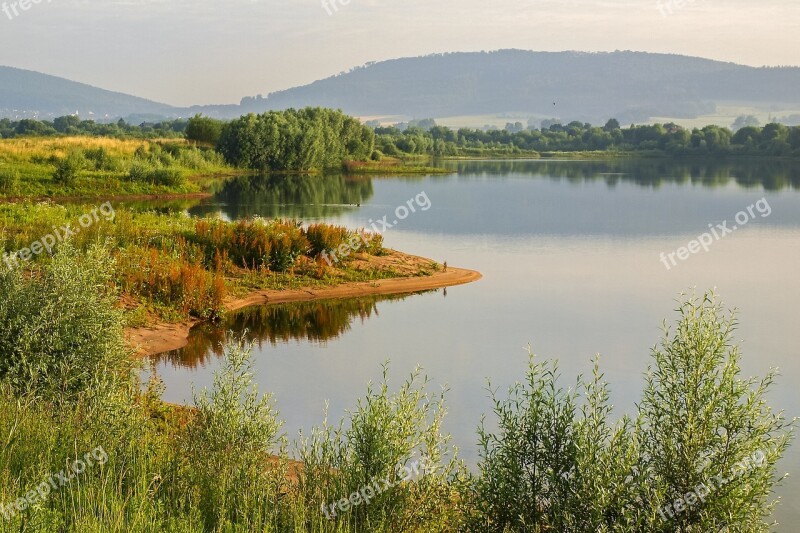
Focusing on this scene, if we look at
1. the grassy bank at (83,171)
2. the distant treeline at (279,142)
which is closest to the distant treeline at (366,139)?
the distant treeline at (279,142)

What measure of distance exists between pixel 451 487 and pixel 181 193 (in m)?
44.8

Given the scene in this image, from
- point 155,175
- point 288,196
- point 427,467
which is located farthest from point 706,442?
point 155,175

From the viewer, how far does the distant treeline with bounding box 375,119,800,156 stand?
117 metres

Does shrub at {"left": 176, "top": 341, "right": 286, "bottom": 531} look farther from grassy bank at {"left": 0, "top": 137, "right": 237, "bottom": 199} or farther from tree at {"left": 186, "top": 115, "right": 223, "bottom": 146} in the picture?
tree at {"left": 186, "top": 115, "right": 223, "bottom": 146}

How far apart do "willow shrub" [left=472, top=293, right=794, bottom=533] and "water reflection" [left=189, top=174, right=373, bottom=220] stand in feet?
106

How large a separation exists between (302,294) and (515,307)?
18.3ft

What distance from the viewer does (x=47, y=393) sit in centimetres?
1028

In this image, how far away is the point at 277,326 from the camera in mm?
19828

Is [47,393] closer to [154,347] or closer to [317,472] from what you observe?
[317,472]

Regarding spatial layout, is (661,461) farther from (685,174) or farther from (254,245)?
(685,174)

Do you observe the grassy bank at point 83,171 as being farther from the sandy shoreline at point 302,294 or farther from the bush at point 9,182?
the sandy shoreline at point 302,294

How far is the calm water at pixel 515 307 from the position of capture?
15453mm

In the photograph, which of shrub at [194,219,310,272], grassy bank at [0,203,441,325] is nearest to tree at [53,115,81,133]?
grassy bank at [0,203,441,325]

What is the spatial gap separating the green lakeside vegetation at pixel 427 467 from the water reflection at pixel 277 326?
8.22 meters
